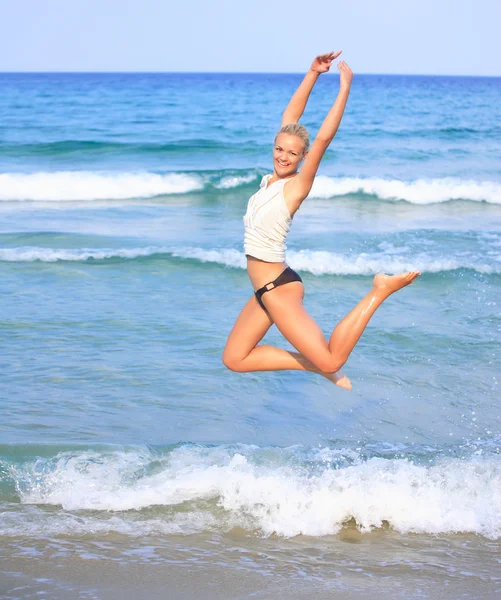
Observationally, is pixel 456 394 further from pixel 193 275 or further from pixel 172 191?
pixel 172 191

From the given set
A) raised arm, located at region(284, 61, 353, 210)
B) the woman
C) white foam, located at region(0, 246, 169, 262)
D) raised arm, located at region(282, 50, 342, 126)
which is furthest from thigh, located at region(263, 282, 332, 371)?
white foam, located at region(0, 246, 169, 262)

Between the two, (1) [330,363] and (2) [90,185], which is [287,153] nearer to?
(1) [330,363]

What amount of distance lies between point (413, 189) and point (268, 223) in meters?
14.4

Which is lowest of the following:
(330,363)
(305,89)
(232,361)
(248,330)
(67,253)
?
(67,253)

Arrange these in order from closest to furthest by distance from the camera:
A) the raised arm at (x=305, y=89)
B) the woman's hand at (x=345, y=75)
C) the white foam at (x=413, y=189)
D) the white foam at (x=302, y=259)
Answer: the woman's hand at (x=345, y=75) → the raised arm at (x=305, y=89) → the white foam at (x=302, y=259) → the white foam at (x=413, y=189)

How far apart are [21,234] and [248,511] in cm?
913

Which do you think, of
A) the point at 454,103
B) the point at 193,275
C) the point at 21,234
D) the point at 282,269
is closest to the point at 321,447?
the point at 282,269

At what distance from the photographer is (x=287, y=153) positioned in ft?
16.1

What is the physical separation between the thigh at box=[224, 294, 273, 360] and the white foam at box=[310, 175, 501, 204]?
13259mm

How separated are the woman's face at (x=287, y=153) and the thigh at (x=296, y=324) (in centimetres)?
69

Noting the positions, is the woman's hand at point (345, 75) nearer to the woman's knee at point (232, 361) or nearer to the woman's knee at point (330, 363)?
the woman's knee at point (330, 363)

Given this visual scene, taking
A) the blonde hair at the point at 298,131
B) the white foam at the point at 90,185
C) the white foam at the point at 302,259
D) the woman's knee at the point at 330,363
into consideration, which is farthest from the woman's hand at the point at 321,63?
the white foam at the point at 90,185

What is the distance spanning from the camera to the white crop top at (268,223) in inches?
192

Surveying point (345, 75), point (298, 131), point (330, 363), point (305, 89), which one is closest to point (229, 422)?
point (330, 363)
